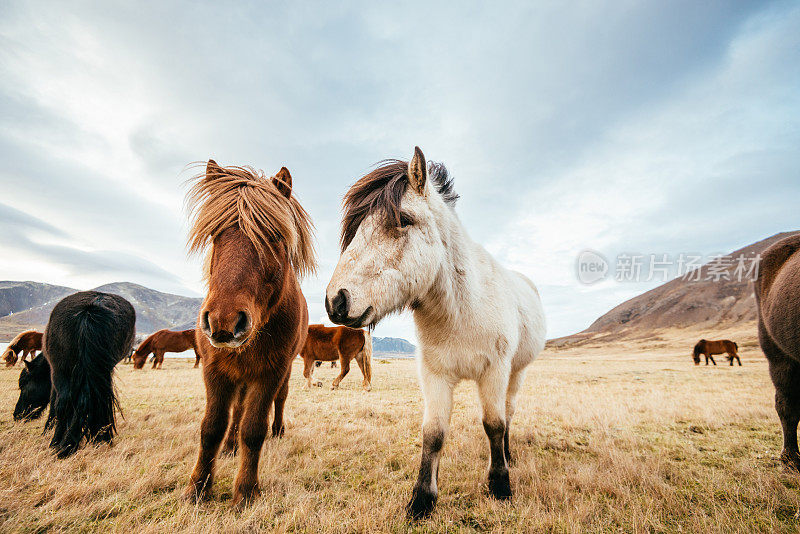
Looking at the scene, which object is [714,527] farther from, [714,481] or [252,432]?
[252,432]

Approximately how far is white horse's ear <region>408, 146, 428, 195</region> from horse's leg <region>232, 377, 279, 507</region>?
2.24 m

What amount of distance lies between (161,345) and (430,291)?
22.4 meters

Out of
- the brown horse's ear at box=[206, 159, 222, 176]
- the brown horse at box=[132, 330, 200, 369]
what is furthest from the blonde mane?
the brown horse at box=[132, 330, 200, 369]

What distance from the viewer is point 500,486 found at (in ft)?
10.0

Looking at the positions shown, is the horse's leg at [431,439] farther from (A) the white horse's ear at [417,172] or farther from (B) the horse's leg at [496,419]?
(A) the white horse's ear at [417,172]

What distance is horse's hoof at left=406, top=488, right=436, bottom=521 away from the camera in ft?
8.85

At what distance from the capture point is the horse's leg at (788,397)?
378cm

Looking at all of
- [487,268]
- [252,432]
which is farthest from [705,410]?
[252,432]

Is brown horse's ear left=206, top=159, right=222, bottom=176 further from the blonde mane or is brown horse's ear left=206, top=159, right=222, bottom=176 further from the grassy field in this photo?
the grassy field

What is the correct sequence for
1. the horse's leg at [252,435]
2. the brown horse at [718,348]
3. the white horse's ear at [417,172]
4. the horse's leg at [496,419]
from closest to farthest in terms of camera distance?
the white horse's ear at [417,172]
the horse's leg at [252,435]
the horse's leg at [496,419]
the brown horse at [718,348]

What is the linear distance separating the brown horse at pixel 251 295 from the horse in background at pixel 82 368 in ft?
8.30

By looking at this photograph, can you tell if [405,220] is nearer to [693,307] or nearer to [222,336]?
[222,336]

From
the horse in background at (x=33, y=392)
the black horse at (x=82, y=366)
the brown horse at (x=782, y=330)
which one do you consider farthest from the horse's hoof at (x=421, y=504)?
the horse in background at (x=33, y=392)

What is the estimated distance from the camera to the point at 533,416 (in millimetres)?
6566
